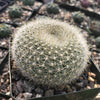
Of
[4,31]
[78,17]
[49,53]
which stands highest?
[78,17]

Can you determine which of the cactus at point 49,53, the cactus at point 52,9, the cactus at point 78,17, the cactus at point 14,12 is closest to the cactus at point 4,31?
the cactus at point 14,12

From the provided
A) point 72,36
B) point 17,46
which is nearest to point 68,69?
point 72,36

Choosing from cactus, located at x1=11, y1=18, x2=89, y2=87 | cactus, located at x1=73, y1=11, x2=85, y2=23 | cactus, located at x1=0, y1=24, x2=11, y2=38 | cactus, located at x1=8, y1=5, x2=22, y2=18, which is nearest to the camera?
cactus, located at x1=11, y1=18, x2=89, y2=87

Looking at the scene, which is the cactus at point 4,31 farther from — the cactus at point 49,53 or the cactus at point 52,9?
the cactus at point 52,9

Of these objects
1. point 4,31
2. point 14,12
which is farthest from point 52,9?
point 4,31

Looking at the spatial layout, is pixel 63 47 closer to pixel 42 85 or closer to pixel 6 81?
pixel 42 85

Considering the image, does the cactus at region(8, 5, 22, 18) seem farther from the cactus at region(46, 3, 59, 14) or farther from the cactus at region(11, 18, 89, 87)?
the cactus at region(11, 18, 89, 87)

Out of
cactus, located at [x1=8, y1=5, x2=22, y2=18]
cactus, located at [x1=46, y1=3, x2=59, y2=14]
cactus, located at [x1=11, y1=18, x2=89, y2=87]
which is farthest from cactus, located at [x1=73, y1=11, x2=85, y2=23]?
cactus, located at [x1=11, y1=18, x2=89, y2=87]

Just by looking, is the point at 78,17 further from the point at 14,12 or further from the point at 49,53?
the point at 49,53

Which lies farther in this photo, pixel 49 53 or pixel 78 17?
pixel 78 17
